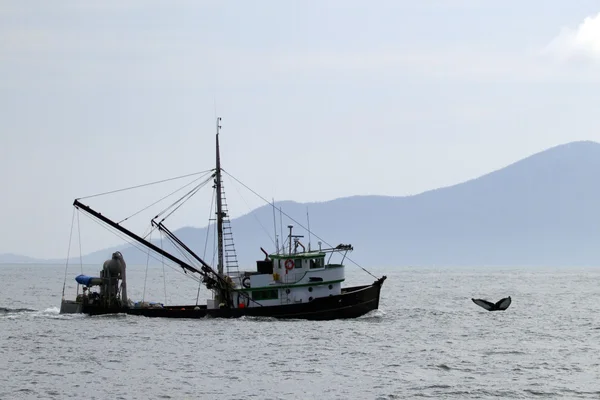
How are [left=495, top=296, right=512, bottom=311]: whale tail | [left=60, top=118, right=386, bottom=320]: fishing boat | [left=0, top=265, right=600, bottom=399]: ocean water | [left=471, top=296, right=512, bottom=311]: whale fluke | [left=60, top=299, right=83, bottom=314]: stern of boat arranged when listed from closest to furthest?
[left=0, top=265, right=600, bottom=399]: ocean water
[left=60, top=118, right=386, bottom=320]: fishing boat
[left=60, top=299, right=83, bottom=314]: stern of boat
[left=471, top=296, right=512, bottom=311]: whale fluke
[left=495, top=296, right=512, bottom=311]: whale tail

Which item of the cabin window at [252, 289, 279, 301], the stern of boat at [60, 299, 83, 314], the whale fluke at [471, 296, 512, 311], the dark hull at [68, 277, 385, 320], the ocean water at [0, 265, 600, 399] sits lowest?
the ocean water at [0, 265, 600, 399]

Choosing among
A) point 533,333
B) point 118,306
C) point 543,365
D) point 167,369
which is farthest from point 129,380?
point 533,333

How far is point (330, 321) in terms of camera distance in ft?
211

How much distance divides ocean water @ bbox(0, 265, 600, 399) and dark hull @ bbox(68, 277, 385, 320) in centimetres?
61

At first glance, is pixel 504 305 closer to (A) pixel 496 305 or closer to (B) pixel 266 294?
(A) pixel 496 305

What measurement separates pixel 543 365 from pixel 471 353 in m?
5.14

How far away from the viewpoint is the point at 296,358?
161 ft

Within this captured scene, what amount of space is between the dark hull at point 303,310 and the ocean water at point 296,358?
606 millimetres

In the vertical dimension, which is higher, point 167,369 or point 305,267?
point 305,267

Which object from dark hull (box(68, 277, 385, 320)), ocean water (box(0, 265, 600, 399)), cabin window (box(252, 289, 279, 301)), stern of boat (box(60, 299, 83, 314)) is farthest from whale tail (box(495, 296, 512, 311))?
stern of boat (box(60, 299, 83, 314))

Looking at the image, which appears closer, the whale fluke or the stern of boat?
the stern of boat

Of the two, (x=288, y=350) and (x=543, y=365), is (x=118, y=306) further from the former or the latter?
(x=543, y=365)

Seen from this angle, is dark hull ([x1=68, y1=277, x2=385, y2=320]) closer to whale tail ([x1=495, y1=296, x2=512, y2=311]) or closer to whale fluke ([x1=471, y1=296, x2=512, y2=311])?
whale fluke ([x1=471, y1=296, x2=512, y2=311])

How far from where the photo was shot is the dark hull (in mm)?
63344
